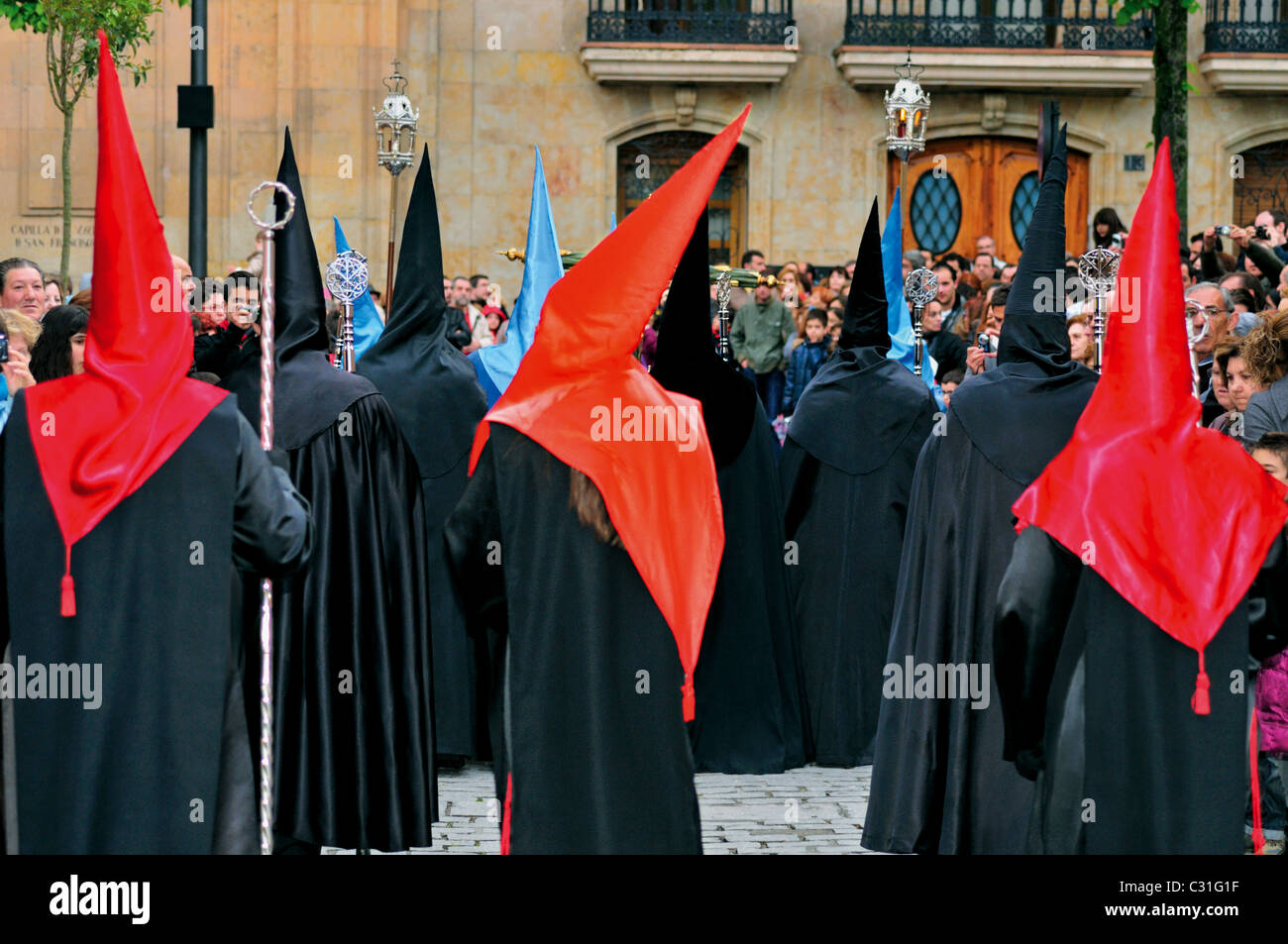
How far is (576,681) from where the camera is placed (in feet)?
16.9

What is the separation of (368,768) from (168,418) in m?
2.30

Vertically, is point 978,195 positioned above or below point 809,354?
above

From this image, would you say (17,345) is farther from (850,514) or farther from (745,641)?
(850,514)

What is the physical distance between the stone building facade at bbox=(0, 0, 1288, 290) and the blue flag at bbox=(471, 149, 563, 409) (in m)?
12.9

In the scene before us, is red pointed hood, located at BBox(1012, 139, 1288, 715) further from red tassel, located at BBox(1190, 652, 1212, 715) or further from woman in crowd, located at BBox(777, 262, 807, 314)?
woman in crowd, located at BBox(777, 262, 807, 314)

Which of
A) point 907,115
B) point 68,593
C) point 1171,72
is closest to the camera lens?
point 68,593

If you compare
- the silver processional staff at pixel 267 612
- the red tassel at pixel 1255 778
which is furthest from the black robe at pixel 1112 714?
the silver processional staff at pixel 267 612

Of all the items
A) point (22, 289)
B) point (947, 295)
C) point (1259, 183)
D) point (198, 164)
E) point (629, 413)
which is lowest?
point (629, 413)

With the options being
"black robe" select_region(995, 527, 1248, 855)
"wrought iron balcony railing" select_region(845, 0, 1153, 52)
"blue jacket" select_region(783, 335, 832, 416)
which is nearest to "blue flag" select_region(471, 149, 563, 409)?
"black robe" select_region(995, 527, 1248, 855)

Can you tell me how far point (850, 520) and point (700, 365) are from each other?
4.98 feet

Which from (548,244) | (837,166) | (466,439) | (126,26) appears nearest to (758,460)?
(466,439)

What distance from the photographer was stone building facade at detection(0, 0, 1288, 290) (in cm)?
2227

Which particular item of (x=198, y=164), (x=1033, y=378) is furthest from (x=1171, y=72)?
(x=1033, y=378)
